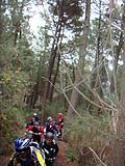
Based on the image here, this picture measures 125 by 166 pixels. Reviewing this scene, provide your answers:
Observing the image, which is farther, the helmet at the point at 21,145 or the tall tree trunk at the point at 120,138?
the helmet at the point at 21,145

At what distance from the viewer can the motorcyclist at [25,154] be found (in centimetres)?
1024

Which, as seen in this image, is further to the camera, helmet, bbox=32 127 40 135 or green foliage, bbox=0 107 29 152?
green foliage, bbox=0 107 29 152

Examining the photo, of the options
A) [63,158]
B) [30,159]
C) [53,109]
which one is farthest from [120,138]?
[53,109]

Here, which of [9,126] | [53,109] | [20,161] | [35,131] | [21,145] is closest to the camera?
[21,145]

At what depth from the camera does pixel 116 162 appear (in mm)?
5262

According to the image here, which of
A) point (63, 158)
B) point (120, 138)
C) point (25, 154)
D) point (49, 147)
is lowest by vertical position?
point (63, 158)

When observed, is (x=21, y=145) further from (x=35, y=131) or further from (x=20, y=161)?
(x=35, y=131)

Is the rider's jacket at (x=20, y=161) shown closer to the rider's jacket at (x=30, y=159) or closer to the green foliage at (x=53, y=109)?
the rider's jacket at (x=30, y=159)

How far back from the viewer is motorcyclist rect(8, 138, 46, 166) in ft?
33.6

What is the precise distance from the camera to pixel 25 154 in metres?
10.4

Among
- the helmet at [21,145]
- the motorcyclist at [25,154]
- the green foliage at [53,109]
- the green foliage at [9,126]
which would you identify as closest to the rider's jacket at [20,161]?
the motorcyclist at [25,154]

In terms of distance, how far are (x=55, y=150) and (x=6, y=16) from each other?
20.3 ft

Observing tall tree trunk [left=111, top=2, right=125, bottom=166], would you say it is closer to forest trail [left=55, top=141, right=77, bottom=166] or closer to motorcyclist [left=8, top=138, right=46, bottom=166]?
motorcyclist [left=8, top=138, right=46, bottom=166]

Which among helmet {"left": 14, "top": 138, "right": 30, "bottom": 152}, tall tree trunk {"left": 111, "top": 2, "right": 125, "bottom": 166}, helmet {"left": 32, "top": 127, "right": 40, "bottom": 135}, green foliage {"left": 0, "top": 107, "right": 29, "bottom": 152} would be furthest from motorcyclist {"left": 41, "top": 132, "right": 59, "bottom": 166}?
tall tree trunk {"left": 111, "top": 2, "right": 125, "bottom": 166}
